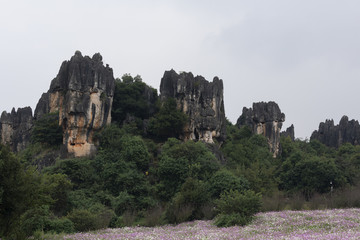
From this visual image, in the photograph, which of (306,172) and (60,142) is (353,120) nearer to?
(306,172)

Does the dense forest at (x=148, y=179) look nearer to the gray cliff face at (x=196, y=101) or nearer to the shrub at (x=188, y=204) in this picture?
the shrub at (x=188, y=204)

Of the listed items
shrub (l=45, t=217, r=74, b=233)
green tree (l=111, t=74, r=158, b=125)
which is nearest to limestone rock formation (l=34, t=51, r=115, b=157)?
green tree (l=111, t=74, r=158, b=125)

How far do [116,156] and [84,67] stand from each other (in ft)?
39.9

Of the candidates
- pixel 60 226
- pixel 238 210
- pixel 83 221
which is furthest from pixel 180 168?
pixel 60 226

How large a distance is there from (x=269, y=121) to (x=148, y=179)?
1398 inches

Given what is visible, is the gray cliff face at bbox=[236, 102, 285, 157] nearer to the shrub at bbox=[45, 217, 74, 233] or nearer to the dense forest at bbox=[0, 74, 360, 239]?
the dense forest at bbox=[0, 74, 360, 239]

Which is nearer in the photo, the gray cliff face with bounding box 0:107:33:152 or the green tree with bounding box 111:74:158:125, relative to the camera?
the green tree with bounding box 111:74:158:125

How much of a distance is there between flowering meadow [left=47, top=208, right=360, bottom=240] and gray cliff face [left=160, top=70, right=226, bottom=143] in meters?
29.0

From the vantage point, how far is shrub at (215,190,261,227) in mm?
23103

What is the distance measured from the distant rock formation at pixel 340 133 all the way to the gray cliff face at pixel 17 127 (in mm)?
72606

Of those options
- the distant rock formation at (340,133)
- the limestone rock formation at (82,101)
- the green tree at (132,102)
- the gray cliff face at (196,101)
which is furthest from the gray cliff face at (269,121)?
the limestone rock formation at (82,101)

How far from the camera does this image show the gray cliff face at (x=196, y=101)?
52.6 m

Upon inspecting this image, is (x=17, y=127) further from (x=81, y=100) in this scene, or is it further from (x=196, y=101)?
(x=196, y=101)

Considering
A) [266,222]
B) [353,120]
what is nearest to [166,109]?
[266,222]
